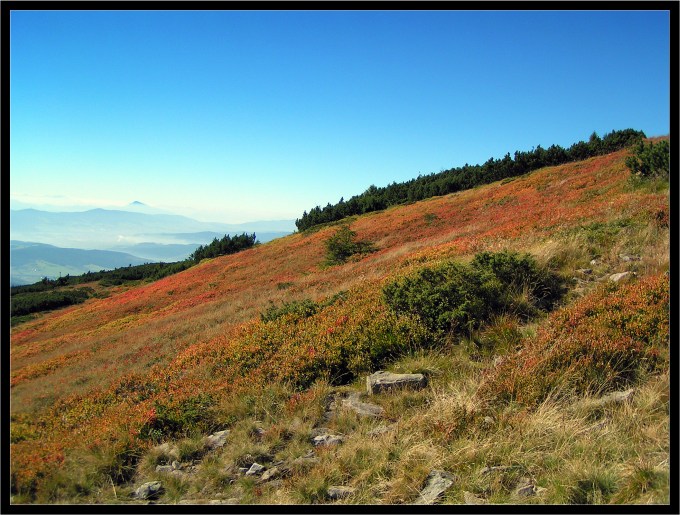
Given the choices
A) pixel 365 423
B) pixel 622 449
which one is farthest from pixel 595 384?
pixel 365 423

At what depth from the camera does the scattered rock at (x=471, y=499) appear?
345cm

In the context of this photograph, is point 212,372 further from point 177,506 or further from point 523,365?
point 523,365

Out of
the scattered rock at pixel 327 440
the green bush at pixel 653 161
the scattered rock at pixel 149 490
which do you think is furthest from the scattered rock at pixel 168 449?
the green bush at pixel 653 161

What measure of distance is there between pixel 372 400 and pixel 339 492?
66.5 inches

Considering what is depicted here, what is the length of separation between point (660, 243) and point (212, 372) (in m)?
8.79

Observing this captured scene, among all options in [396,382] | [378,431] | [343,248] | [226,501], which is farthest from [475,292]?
[343,248]

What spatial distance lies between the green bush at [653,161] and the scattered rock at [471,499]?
1389cm

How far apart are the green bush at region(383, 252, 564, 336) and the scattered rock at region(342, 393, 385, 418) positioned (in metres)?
1.88

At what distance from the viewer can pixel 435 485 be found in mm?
3646

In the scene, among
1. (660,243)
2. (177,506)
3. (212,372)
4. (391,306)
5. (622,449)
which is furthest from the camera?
(660,243)

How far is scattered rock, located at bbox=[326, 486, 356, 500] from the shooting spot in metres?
3.71

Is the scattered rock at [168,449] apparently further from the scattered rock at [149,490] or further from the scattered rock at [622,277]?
the scattered rock at [622,277]

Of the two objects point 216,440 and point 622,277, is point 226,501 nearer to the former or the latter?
point 216,440

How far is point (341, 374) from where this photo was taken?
6320mm
